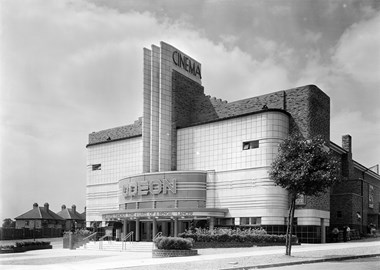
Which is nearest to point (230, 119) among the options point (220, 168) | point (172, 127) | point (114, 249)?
point (220, 168)

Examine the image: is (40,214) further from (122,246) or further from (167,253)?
(167,253)

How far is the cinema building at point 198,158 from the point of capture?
47.9m

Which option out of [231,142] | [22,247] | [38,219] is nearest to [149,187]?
[231,142]

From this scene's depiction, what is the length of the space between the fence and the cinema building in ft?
79.2

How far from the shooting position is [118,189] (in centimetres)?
6066

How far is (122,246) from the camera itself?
44125mm

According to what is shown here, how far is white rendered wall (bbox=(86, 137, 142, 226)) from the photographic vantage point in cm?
6003

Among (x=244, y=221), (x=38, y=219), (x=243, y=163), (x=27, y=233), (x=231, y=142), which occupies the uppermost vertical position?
(x=231, y=142)

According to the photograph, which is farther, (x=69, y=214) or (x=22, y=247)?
(x=69, y=214)

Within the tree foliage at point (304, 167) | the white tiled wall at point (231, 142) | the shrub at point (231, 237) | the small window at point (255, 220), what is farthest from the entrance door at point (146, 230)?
the tree foliage at point (304, 167)

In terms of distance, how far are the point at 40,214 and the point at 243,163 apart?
220 ft

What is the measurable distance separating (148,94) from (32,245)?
836 inches

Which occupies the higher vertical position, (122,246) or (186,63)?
(186,63)

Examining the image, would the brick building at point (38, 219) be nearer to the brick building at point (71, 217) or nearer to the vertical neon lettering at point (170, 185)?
the brick building at point (71, 217)
